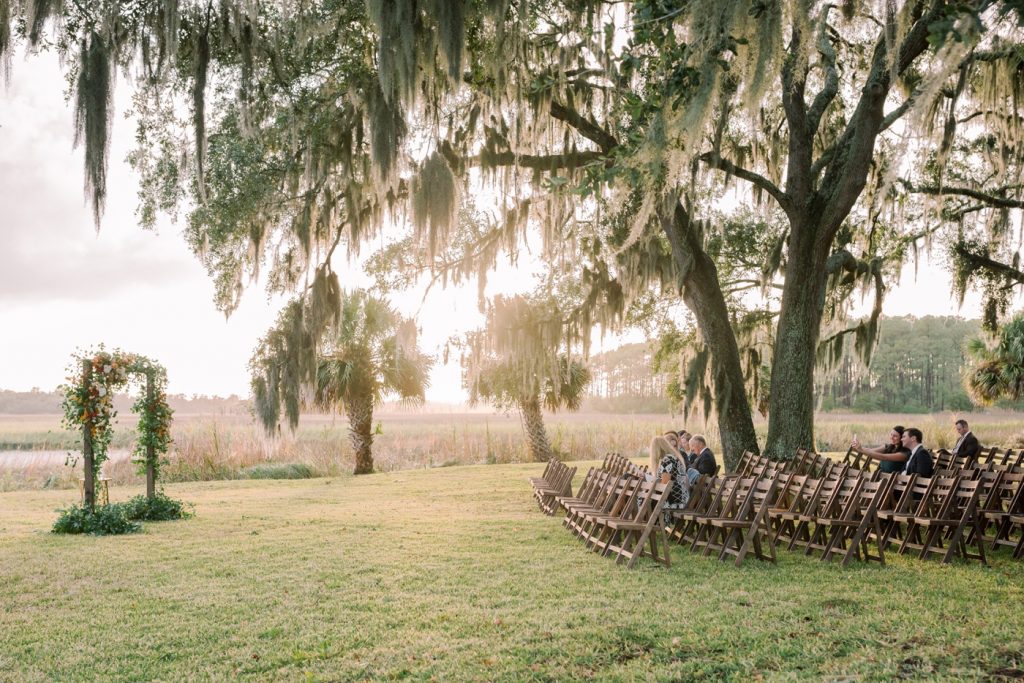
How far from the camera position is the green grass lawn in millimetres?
4785

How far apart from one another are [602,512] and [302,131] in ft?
19.7

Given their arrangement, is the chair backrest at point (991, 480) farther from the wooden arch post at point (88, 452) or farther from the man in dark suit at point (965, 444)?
the wooden arch post at point (88, 452)

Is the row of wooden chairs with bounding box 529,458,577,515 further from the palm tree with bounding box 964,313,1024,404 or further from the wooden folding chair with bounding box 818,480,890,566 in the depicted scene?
the palm tree with bounding box 964,313,1024,404

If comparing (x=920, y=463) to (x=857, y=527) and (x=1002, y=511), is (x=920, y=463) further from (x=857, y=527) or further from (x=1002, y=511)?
(x=857, y=527)

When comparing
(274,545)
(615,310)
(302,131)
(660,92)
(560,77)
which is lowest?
(274,545)

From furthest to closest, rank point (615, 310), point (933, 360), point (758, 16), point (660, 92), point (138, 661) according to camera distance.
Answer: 1. point (933, 360)
2. point (615, 310)
3. point (660, 92)
4. point (758, 16)
5. point (138, 661)

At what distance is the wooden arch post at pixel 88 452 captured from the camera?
35.8 feet

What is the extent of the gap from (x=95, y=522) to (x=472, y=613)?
7.29m

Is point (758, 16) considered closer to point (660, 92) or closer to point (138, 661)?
point (660, 92)

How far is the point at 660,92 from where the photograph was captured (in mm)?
6586

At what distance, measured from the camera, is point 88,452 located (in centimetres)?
1088

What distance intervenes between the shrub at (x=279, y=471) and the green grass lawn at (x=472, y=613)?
423 inches

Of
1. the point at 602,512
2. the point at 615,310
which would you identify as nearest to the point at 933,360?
the point at 615,310

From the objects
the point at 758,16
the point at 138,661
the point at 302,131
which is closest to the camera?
the point at 138,661
